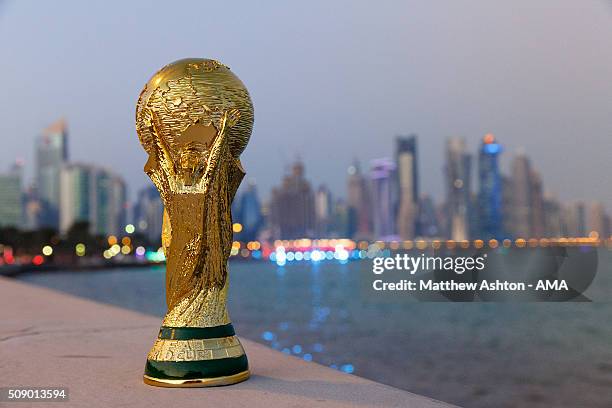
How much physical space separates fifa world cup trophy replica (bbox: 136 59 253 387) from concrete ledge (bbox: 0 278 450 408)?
0.28 metres

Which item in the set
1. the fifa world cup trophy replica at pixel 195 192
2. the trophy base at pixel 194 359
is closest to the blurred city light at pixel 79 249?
the fifa world cup trophy replica at pixel 195 192

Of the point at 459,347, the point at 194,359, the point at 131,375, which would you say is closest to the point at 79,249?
the point at 459,347

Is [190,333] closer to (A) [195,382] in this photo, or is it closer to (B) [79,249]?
(A) [195,382]

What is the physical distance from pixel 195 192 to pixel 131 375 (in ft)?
4.71

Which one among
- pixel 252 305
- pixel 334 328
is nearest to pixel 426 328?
pixel 334 328

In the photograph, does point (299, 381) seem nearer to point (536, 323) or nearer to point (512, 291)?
point (536, 323)

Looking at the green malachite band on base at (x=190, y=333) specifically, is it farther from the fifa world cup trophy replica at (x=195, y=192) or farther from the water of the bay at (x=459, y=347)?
the water of the bay at (x=459, y=347)

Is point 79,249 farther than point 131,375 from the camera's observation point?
Yes

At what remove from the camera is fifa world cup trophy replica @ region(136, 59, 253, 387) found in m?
4.87

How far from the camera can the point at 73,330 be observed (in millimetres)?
7930

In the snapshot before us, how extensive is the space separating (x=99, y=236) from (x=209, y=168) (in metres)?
112

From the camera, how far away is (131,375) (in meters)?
5.16

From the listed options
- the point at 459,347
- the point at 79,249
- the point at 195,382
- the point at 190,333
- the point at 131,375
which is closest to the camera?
the point at 195,382

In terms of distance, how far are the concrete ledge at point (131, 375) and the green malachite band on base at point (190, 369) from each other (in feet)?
0.34
